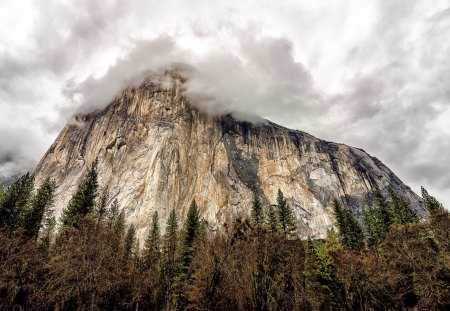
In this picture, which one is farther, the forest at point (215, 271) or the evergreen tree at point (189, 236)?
the evergreen tree at point (189, 236)

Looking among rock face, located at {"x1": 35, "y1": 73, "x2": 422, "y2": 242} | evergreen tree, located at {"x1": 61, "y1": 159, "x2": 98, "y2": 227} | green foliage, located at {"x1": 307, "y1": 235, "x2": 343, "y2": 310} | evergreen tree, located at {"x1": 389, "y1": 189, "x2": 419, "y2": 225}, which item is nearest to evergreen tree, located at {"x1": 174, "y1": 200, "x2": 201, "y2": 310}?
evergreen tree, located at {"x1": 61, "y1": 159, "x2": 98, "y2": 227}

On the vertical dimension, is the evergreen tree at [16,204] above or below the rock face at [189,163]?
below

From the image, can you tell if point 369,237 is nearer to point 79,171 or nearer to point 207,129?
point 207,129

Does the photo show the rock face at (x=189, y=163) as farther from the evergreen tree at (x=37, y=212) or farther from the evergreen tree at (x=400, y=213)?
the evergreen tree at (x=400, y=213)

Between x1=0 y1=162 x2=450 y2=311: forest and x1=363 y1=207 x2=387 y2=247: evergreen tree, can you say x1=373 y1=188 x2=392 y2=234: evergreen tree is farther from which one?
x1=0 y1=162 x2=450 y2=311: forest

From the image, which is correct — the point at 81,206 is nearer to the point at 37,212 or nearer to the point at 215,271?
the point at 37,212

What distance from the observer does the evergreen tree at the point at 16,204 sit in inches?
1550

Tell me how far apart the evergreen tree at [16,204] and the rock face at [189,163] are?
53.5m

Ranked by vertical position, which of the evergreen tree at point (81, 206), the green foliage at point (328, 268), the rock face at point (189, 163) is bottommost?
the green foliage at point (328, 268)

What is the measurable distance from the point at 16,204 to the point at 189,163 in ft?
279

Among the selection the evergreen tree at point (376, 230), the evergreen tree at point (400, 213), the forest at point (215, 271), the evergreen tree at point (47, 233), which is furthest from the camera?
the evergreen tree at point (376, 230)

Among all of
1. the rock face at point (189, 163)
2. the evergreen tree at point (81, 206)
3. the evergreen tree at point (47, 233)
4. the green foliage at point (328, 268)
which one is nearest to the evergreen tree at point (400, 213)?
the green foliage at point (328, 268)

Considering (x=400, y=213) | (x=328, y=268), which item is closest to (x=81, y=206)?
(x=328, y=268)

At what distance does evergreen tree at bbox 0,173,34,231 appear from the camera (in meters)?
39.4
